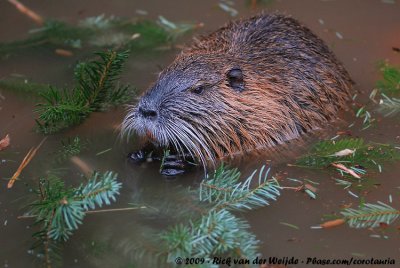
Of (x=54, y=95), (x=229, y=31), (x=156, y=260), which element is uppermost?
(x=229, y=31)

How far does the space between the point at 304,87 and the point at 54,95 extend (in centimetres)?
159

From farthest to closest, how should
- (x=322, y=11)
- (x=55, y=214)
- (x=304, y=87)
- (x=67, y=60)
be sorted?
(x=322, y=11), (x=67, y=60), (x=304, y=87), (x=55, y=214)

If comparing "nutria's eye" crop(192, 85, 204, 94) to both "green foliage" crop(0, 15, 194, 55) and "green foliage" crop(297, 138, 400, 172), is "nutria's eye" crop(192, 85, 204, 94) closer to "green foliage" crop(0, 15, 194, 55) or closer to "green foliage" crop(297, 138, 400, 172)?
"green foliage" crop(297, 138, 400, 172)

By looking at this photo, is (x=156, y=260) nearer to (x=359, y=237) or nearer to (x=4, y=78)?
(x=359, y=237)

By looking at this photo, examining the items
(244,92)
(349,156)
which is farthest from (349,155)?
(244,92)

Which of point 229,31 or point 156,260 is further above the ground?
point 229,31

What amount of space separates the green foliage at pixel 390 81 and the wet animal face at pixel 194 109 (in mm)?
1146

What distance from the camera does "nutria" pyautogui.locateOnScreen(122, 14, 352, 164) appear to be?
392cm

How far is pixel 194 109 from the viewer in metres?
3.96

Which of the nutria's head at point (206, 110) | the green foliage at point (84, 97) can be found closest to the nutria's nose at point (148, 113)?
the nutria's head at point (206, 110)

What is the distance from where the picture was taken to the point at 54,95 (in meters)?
3.79

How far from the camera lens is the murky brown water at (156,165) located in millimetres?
3252

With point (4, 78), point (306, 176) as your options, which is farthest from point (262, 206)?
point (4, 78)

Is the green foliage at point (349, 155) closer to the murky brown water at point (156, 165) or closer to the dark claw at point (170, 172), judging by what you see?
the murky brown water at point (156, 165)
